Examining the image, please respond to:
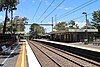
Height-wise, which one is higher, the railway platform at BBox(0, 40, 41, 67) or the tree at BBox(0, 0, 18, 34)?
the tree at BBox(0, 0, 18, 34)

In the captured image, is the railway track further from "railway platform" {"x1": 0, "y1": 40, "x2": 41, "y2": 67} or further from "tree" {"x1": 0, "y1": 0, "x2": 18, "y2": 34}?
"tree" {"x1": 0, "y1": 0, "x2": 18, "y2": 34}

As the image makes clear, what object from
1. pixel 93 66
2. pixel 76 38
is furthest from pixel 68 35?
pixel 93 66

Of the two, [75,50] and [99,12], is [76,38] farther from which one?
[99,12]

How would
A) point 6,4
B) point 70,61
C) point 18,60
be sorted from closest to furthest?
point 70,61 < point 18,60 < point 6,4

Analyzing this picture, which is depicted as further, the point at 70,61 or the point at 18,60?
the point at 18,60

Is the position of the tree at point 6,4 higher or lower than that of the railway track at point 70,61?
higher

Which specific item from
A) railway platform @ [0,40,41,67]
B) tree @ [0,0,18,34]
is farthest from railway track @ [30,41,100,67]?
tree @ [0,0,18,34]

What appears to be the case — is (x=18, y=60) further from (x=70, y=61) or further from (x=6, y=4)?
(x=6, y=4)

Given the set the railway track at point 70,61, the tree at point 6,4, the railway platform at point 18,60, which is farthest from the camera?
the tree at point 6,4

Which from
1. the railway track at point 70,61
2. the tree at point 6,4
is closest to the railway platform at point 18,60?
the railway track at point 70,61

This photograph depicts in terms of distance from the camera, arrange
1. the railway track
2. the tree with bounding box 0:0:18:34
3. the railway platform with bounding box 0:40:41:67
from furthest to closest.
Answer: the tree with bounding box 0:0:18:34 → the railway platform with bounding box 0:40:41:67 → the railway track

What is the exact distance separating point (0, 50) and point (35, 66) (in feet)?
45.5

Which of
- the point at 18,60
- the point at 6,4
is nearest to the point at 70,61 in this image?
the point at 18,60

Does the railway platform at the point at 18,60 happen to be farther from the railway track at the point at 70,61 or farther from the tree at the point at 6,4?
the tree at the point at 6,4
